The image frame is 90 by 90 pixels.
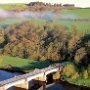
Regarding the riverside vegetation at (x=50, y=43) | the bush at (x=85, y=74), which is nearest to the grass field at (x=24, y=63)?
the riverside vegetation at (x=50, y=43)

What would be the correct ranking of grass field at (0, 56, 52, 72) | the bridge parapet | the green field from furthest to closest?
the green field, grass field at (0, 56, 52, 72), the bridge parapet

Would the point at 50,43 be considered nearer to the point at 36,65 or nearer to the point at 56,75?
the point at 36,65

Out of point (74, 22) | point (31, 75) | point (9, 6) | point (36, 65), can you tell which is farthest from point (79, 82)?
point (9, 6)

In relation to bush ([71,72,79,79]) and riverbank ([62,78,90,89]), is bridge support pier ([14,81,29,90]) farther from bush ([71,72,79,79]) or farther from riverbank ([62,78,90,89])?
bush ([71,72,79,79])

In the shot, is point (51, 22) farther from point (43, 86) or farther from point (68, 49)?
point (43, 86)

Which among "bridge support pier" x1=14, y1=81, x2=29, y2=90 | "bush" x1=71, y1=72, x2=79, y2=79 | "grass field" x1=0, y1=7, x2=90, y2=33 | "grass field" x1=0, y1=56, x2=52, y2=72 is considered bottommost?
"grass field" x1=0, y1=56, x2=52, y2=72

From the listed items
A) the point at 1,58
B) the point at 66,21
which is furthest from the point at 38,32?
the point at 1,58

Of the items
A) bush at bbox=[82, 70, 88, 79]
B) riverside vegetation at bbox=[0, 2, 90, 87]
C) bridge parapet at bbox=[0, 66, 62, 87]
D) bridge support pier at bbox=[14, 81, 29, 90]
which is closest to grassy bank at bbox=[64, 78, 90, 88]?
riverside vegetation at bbox=[0, 2, 90, 87]
